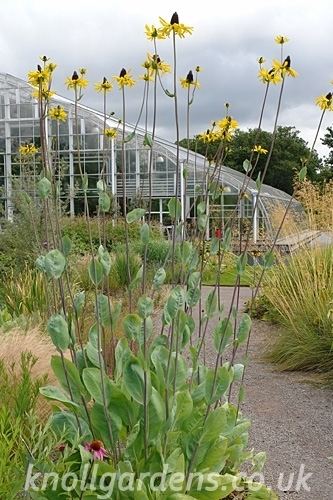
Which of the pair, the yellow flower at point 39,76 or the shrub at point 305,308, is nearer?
the yellow flower at point 39,76

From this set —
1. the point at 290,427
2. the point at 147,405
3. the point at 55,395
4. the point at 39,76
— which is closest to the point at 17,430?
the point at 55,395

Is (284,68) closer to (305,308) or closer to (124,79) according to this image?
(124,79)

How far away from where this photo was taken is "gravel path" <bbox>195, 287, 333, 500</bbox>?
3236 mm

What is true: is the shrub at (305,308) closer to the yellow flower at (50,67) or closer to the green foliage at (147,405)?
the green foliage at (147,405)

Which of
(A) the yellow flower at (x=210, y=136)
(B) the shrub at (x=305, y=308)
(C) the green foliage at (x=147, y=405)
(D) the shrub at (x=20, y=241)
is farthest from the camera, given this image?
(D) the shrub at (x=20, y=241)

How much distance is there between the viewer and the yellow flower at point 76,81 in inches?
101

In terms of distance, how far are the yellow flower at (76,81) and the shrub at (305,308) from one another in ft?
10.1

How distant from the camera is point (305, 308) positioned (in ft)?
19.6

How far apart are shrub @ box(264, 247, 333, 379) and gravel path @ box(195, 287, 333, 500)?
0.20 meters

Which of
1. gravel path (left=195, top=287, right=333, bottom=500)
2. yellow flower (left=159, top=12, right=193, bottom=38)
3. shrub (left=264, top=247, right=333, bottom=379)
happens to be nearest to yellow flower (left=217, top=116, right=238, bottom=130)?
yellow flower (left=159, top=12, right=193, bottom=38)

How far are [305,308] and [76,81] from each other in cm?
395

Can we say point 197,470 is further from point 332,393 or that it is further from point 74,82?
point 332,393

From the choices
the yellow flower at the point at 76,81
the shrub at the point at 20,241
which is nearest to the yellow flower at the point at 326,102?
the yellow flower at the point at 76,81

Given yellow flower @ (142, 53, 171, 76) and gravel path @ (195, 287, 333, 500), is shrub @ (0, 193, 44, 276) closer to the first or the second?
gravel path @ (195, 287, 333, 500)
